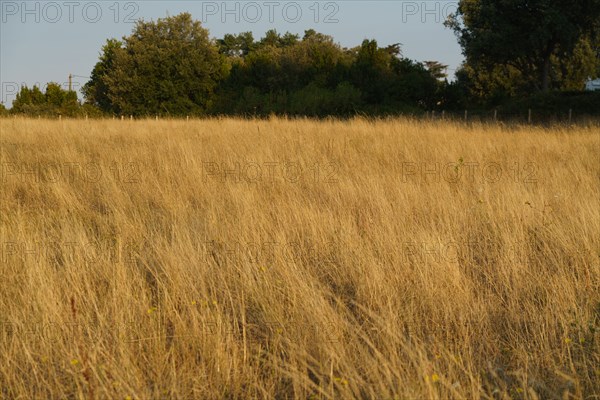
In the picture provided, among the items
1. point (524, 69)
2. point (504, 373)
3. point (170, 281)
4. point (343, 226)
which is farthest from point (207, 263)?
point (524, 69)

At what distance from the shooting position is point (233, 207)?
16.1ft

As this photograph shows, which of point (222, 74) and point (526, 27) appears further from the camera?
point (222, 74)

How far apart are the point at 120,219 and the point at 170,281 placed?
5.05 ft

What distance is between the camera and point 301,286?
9.55 feet

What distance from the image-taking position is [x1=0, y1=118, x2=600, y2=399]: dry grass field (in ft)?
7.23

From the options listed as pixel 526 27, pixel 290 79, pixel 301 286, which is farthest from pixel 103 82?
pixel 301 286

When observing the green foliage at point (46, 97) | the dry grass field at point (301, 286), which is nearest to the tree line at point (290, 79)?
the green foliage at point (46, 97)

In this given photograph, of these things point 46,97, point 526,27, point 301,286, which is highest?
point 526,27

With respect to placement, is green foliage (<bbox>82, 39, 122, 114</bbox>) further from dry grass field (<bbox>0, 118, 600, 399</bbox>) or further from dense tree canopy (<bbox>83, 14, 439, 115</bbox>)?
dry grass field (<bbox>0, 118, 600, 399</bbox>)

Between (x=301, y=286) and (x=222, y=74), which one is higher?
(x=222, y=74)

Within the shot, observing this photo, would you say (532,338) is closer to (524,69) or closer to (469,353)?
(469,353)

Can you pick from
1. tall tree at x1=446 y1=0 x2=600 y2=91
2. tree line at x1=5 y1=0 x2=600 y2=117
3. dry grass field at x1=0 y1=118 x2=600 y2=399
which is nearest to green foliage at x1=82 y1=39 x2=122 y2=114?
tree line at x1=5 y1=0 x2=600 y2=117

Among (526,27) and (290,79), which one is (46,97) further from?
(526,27)

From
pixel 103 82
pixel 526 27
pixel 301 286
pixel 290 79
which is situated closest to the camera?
pixel 301 286
